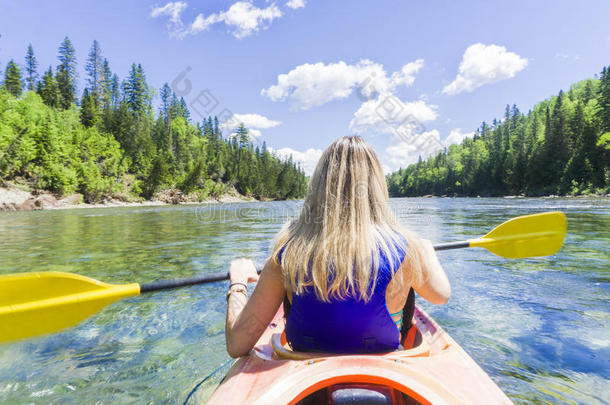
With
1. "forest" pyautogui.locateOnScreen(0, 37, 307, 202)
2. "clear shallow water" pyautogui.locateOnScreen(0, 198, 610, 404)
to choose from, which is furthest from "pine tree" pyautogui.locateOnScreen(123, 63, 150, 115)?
"clear shallow water" pyautogui.locateOnScreen(0, 198, 610, 404)

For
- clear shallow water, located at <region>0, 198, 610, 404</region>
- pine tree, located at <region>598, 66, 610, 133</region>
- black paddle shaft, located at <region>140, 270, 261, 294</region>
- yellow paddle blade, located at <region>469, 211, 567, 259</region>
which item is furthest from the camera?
pine tree, located at <region>598, 66, 610, 133</region>

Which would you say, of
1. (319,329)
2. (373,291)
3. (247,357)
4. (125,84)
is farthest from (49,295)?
(125,84)

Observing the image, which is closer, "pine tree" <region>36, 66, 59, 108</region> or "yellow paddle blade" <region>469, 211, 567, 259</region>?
"yellow paddle blade" <region>469, 211, 567, 259</region>

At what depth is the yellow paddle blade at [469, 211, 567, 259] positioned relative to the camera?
13.3 ft

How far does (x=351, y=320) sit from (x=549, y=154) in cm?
5913

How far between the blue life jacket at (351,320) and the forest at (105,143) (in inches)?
1501

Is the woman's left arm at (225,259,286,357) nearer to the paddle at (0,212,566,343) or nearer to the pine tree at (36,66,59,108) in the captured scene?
the paddle at (0,212,566,343)

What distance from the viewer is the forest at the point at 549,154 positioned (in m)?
40.4

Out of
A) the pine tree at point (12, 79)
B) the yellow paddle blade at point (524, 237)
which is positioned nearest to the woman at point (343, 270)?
the yellow paddle blade at point (524, 237)

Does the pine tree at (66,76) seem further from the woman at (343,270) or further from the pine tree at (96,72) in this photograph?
the woman at (343,270)

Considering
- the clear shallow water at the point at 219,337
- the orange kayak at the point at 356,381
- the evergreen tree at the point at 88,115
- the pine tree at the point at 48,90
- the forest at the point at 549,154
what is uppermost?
the pine tree at the point at 48,90

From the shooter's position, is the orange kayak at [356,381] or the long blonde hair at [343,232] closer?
the orange kayak at [356,381]

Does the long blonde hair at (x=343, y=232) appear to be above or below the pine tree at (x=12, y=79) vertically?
below

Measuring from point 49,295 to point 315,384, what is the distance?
242 cm
